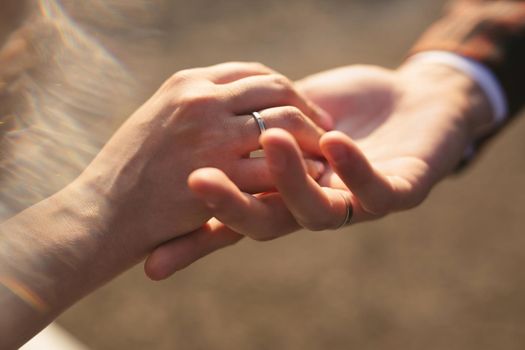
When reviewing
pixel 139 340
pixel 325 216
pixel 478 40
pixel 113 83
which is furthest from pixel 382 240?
pixel 325 216

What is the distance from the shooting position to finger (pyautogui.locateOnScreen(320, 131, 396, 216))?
3.59 ft

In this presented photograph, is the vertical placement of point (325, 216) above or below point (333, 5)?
above

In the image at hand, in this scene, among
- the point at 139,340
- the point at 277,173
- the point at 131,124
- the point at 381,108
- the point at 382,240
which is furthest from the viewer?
the point at 382,240

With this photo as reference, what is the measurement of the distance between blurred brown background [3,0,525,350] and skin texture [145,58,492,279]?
1.07 metres

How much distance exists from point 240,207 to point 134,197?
0.99ft

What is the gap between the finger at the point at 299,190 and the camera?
3.34 ft

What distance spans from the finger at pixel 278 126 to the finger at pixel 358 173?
0.23 metres

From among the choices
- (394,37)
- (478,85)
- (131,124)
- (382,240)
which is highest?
(131,124)

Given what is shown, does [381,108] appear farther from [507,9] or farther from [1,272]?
[1,272]

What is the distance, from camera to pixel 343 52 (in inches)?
205

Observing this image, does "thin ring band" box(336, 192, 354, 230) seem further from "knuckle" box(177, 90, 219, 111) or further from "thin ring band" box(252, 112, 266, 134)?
"knuckle" box(177, 90, 219, 111)

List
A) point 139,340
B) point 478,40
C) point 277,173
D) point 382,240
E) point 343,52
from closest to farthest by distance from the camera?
point 277,173 → point 478,40 → point 139,340 → point 382,240 → point 343,52

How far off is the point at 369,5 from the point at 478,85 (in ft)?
14.5

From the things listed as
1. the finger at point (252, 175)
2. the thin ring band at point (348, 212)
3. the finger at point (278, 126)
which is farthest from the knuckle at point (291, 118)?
the thin ring band at point (348, 212)
